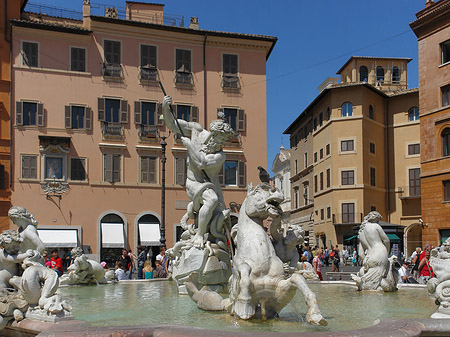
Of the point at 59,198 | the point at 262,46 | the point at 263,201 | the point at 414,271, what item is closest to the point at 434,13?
the point at 262,46

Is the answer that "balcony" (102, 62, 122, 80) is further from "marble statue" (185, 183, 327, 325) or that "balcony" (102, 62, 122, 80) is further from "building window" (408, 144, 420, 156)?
"marble statue" (185, 183, 327, 325)

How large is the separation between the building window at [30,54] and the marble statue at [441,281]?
103 feet

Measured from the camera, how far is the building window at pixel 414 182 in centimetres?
4741

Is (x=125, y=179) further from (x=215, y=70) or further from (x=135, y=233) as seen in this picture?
(x=215, y=70)

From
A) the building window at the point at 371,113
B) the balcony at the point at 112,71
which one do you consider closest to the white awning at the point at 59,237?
the balcony at the point at 112,71

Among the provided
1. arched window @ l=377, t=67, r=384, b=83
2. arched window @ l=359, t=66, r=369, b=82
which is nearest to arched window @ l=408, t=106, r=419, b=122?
arched window @ l=377, t=67, r=384, b=83

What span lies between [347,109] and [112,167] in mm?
22662

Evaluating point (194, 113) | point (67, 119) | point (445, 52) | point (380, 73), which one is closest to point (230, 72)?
point (194, 113)

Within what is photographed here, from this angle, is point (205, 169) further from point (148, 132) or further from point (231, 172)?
point (231, 172)

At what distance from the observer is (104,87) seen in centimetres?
3500

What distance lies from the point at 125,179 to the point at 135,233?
341 cm

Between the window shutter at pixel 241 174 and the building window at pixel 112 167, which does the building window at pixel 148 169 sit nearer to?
the building window at pixel 112 167

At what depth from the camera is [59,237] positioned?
3173cm

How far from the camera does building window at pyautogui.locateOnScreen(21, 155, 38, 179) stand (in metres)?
32.3
